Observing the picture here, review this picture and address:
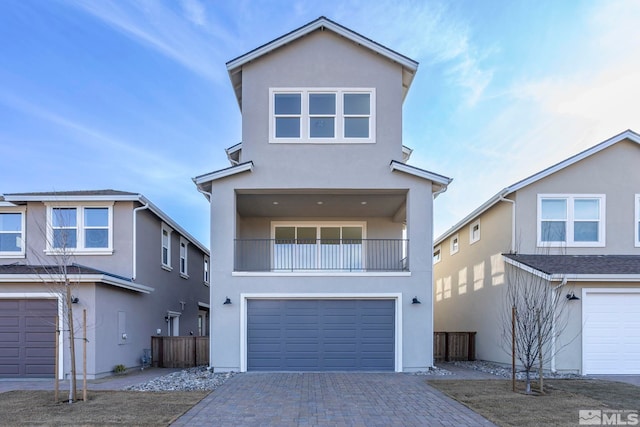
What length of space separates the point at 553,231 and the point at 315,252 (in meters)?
8.10

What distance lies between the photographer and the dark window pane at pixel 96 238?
41.6ft

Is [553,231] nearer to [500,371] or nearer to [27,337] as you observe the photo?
[500,371]

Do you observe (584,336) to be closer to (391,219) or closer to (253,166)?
(391,219)

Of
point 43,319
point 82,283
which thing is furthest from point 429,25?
point 43,319

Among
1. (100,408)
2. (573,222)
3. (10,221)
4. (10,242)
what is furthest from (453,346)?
(10,221)

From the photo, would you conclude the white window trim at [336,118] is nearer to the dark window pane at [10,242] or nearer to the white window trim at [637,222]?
the white window trim at [637,222]

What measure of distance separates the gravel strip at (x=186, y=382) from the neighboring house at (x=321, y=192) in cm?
52

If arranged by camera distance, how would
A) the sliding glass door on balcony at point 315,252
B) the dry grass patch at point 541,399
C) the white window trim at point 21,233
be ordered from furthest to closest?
the sliding glass door on balcony at point 315,252, the white window trim at point 21,233, the dry grass patch at point 541,399

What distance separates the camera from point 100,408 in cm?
744

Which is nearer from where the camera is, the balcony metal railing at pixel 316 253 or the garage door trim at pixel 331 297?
the garage door trim at pixel 331 297

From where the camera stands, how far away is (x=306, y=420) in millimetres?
6621

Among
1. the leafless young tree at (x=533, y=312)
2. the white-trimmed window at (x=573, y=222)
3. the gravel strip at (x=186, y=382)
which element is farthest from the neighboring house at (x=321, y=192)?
the white-trimmed window at (x=573, y=222)

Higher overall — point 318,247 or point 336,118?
point 336,118

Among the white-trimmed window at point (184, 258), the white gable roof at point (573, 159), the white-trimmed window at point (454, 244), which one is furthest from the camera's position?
the white-trimmed window at point (454, 244)
